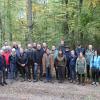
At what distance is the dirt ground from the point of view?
1784 centimetres

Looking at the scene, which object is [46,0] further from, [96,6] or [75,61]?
[75,61]

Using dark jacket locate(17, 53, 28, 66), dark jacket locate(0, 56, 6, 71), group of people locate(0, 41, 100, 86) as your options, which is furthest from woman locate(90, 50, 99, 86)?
dark jacket locate(0, 56, 6, 71)

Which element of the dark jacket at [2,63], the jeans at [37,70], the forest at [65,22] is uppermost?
the forest at [65,22]

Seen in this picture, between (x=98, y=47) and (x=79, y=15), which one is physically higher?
(x=79, y=15)

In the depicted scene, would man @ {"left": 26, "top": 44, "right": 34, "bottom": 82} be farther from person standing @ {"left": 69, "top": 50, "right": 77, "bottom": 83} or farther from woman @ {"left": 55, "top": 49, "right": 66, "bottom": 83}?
person standing @ {"left": 69, "top": 50, "right": 77, "bottom": 83}

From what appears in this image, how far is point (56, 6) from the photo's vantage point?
29.4 meters

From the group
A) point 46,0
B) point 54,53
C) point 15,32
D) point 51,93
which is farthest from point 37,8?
point 51,93

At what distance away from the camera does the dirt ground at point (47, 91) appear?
17844mm

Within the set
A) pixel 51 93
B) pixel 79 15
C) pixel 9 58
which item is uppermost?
pixel 79 15

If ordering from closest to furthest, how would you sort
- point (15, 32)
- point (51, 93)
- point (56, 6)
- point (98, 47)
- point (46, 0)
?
point (51, 93) < point (98, 47) < point (56, 6) < point (46, 0) < point (15, 32)

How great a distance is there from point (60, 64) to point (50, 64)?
577 mm

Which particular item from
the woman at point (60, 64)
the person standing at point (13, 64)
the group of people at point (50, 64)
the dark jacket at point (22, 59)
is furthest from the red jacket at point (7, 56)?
the woman at point (60, 64)

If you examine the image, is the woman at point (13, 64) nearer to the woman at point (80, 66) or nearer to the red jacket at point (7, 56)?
the red jacket at point (7, 56)

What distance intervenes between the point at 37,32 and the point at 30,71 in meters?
9.36
